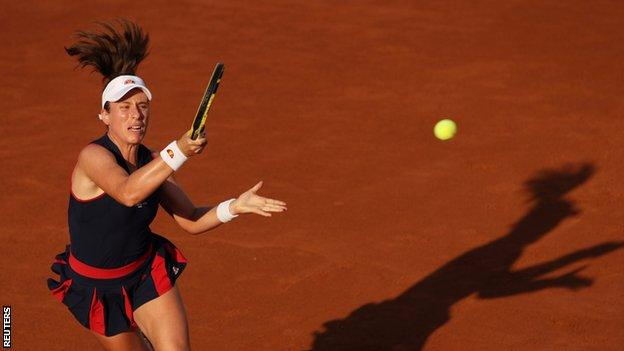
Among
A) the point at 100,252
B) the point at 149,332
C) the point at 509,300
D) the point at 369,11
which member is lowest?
the point at 509,300

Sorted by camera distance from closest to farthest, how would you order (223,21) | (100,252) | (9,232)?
(100,252) < (9,232) < (223,21)

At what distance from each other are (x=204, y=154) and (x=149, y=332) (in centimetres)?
534

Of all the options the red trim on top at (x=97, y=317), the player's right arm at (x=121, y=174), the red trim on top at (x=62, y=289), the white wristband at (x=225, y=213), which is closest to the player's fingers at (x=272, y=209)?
the white wristband at (x=225, y=213)

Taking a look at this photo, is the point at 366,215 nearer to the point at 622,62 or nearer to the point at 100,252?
the point at 100,252

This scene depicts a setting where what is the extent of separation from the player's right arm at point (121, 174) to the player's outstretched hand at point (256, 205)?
0.56 m

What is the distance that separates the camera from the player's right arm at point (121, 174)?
211 inches

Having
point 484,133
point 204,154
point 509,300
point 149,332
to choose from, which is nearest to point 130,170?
point 149,332

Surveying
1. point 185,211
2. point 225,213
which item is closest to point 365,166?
point 185,211

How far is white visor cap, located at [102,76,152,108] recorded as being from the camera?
593 centimetres

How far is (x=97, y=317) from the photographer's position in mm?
6125

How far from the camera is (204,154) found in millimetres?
11398

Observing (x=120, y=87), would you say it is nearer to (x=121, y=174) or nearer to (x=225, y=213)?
(x=121, y=174)

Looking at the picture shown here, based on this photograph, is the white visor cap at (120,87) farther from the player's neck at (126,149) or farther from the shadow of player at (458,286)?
the shadow of player at (458,286)

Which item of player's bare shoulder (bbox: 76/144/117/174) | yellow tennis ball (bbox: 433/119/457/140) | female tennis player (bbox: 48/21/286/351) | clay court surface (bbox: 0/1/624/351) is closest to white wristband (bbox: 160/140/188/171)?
female tennis player (bbox: 48/21/286/351)
